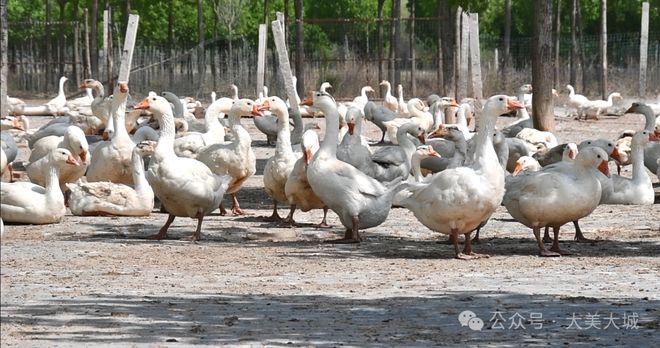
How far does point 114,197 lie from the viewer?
15.1 metres

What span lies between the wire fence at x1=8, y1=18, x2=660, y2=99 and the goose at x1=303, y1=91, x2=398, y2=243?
22.9 meters

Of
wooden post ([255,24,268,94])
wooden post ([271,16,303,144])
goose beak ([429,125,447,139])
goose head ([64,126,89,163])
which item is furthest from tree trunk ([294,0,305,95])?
goose head ([64,126,89,163])

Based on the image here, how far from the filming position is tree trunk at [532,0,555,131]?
2295cm

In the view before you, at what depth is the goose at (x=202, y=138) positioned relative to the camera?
55.1 feet

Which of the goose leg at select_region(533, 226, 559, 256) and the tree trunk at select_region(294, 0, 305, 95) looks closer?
the goose leg at select_region(533, 226, 559, 256)

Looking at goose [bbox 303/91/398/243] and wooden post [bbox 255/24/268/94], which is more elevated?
wooden post [bbox 255/24/268/94]

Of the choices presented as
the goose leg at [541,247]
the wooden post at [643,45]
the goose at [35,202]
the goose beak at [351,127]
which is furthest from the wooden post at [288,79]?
the wooden post at [643,45]

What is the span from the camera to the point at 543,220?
39.7ft

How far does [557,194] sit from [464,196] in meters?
0.94

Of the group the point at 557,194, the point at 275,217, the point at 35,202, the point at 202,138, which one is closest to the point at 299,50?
the point at 202,138

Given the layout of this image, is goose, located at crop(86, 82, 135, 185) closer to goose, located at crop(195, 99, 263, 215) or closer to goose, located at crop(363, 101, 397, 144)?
goose, located at crop(195, 99, 263, 215)

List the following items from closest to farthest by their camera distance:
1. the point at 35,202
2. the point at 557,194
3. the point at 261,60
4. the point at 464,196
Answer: the point at 464,196
the point at 557,194
the point at 35,202
the point at 261,60

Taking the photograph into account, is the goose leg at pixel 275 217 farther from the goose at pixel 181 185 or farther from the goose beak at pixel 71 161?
the goose beak at pixel 71 161

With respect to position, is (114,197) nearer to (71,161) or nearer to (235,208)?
(71,161)
